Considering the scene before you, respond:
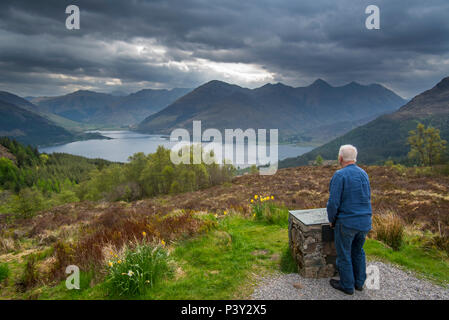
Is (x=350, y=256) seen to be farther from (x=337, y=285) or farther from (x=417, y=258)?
(x=417, y=258)

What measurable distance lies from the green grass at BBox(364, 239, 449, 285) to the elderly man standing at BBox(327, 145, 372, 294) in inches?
69.5

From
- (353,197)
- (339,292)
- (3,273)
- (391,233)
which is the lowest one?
(3,273)

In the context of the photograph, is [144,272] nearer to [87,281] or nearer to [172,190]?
[87,281]

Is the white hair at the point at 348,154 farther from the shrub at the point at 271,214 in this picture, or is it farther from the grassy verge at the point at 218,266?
the shrub at the point at 271,214

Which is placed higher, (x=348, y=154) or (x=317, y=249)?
(x=348, y=154)

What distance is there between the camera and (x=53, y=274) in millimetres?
5926

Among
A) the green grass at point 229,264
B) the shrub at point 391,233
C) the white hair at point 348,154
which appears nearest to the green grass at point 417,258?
the green grass at point 229,264

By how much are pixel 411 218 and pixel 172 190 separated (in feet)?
139

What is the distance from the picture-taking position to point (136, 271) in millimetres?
4992

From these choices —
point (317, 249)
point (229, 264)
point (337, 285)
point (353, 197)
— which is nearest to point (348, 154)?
point (353, 197)

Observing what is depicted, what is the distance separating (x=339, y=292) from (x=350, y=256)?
28.9 inches

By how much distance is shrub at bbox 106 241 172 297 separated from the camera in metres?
4.88

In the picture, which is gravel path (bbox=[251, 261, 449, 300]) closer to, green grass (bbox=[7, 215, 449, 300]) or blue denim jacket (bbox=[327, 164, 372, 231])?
green grass (bbox=[7, 215, 449, 300])
